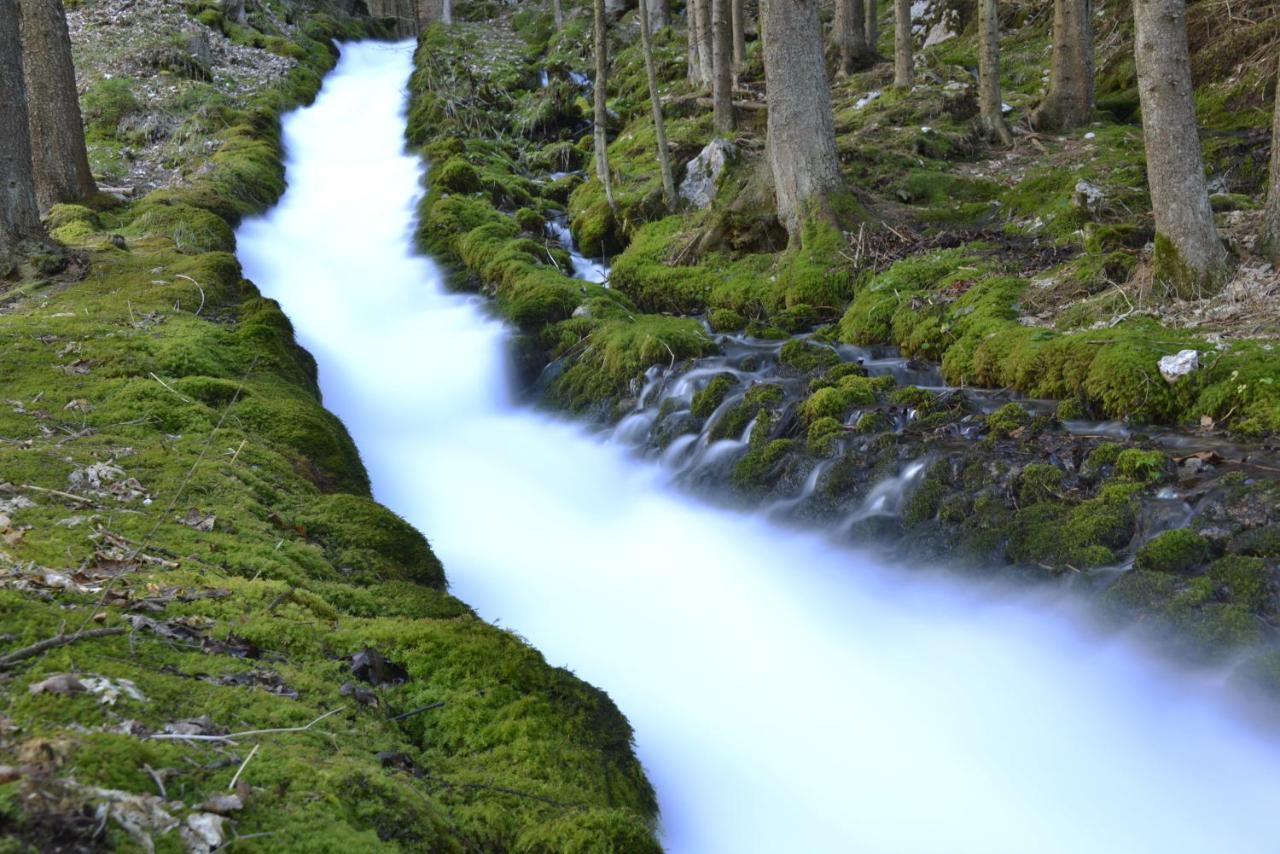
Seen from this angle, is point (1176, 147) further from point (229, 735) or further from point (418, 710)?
point (229, 735)

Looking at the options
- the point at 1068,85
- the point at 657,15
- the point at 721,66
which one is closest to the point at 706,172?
the point at 721,66

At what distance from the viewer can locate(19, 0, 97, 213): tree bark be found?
12.5m

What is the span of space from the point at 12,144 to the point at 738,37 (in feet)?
48.0

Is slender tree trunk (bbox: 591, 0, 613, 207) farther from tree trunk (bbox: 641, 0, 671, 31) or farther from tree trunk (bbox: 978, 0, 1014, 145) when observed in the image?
tree trunk (bbox: 641, 0, 671, 31)

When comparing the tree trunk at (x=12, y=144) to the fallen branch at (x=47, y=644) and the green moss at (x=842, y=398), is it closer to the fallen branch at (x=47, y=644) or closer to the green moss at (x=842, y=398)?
the fallen branch at (x=47, y=644)

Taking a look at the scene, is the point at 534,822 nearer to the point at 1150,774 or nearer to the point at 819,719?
the point at 819,719

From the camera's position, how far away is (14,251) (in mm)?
9289

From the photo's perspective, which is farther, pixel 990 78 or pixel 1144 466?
pixel 990 78

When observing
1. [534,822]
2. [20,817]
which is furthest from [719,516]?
[20,817]

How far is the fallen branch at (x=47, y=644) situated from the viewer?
263cm

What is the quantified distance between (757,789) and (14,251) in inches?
373

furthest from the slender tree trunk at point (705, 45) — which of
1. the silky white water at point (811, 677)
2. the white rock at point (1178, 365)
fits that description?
the white rock at point (1178, 365)

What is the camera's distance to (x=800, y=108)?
1109cm

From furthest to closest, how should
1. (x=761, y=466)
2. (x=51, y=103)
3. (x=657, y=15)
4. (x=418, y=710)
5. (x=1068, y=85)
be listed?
(x=657, y=15) < (x=1068, y=85) < (x=51, y=103) < (x=761, y=466) < (x=418, y=710)
